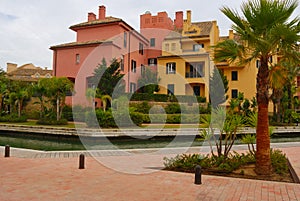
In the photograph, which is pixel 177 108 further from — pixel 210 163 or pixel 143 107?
pixel 210 163

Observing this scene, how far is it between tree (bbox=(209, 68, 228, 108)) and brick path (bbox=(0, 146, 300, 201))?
19922mm

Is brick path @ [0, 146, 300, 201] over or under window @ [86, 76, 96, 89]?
under

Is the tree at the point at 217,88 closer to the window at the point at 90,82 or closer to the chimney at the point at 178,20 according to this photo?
the chimney at the point at 178,20

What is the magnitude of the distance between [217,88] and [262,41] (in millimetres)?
22450

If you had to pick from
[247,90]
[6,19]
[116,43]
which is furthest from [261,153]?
[247,90]

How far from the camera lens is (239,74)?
33.8 m

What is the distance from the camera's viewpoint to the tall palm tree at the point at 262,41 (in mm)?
6734

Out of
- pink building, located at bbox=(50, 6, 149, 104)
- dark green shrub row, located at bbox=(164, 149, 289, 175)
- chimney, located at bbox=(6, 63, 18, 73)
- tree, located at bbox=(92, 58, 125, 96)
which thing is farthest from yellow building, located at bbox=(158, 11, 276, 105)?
chimney, located at bbox=(6, 63, 18, 73)

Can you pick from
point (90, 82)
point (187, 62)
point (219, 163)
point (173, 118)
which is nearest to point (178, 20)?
point (187, 62)

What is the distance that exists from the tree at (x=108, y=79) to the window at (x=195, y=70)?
36.4 ft

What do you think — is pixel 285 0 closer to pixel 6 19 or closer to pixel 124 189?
pixel 124 189

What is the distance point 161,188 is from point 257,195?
209 cm

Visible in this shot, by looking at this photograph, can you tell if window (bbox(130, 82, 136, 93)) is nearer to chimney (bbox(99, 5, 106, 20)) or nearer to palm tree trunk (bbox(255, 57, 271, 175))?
chimney (bbox(99, 5, 106, 20))

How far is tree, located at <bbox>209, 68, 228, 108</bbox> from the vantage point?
28.1 metres
